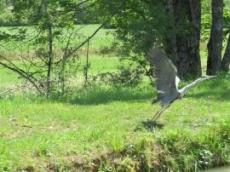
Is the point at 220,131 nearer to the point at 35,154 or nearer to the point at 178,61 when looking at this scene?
the point at 35,154

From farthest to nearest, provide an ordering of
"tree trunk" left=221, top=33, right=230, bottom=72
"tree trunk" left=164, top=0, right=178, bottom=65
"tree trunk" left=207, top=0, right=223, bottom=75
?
"tree trunk" left=221, top=33, right=230, bottom=72 < "tree trunk" left=207, top=0, right=223, bottom=75 < "tree trunk" left=164, top=0, right=178, bottom=65

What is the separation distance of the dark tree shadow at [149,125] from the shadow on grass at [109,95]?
2022mm

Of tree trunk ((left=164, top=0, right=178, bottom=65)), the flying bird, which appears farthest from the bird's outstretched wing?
tree trunk ((left=164, top=0, right=178, bottom=65))

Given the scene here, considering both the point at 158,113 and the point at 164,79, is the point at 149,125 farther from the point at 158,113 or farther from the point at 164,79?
the point at 164,79

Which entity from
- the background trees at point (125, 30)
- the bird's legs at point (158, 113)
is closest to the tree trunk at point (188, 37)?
the background trees at point (125, 30)

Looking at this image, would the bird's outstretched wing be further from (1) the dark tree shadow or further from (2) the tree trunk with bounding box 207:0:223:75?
(2) the tree trunk with bounding box 207:0:223:75

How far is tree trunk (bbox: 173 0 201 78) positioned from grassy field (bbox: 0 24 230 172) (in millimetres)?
5144

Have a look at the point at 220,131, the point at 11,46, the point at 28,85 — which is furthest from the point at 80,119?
the point at 11,46

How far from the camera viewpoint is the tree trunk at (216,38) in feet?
55.8

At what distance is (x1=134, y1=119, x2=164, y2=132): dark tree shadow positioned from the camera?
9328 millimetres

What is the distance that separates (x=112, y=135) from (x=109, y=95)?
345cm

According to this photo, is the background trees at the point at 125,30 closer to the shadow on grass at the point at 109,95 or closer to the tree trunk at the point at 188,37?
the tree trunk at the point at 188,37

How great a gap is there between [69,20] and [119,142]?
8630 millimetres

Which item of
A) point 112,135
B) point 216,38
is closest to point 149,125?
point 112,135
